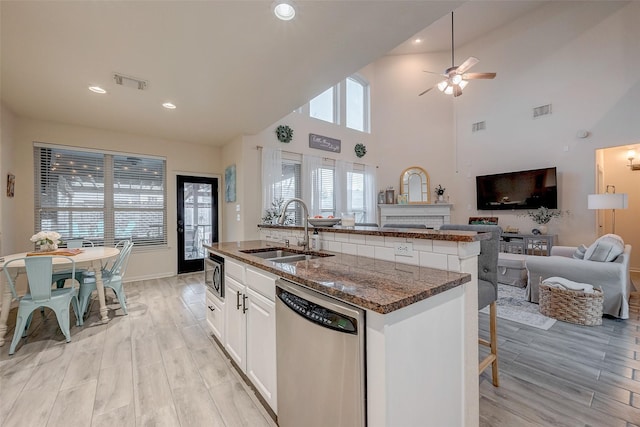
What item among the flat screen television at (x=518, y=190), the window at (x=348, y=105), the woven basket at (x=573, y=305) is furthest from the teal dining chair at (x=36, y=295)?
the flat screen television at (x=518, y=190)

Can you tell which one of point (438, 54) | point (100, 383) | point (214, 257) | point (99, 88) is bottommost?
point (100, 383)

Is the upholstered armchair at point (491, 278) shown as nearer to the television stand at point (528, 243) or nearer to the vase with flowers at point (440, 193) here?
the television stand at point (528, 243)

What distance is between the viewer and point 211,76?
2650 mm

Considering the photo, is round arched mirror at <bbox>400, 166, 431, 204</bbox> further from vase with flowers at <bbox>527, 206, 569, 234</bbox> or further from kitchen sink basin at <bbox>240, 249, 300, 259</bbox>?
kitchen sink basin at <bbox>240, 249, 300, 259</bbox>

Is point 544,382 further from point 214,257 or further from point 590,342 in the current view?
point 214,257

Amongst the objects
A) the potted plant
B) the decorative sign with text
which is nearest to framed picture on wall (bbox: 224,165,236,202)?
the potted plant

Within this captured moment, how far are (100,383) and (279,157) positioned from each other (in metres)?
4.00

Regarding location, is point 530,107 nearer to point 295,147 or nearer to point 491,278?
point 295,147

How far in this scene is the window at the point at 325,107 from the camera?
587cm

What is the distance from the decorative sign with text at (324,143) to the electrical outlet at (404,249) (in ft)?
14.9

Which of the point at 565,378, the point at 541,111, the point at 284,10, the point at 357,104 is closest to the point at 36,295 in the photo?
the point at 284,10

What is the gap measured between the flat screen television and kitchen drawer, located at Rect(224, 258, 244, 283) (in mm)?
6013

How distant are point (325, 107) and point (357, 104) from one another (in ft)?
4.36

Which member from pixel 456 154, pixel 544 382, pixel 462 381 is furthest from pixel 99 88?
pixel 456 154
